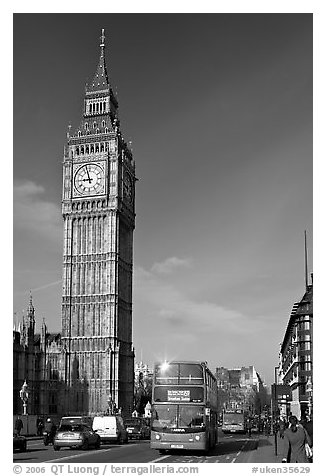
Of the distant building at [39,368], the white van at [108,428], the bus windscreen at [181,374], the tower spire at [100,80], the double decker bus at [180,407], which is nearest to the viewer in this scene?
the double decker bus at [180,407]

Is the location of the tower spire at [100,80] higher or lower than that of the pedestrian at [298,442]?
higher

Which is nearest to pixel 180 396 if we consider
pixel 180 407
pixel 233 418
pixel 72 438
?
pixel 180 407

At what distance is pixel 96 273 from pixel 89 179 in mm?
13049

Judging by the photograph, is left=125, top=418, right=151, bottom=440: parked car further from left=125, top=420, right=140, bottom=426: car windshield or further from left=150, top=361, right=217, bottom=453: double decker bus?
left=150, top=361, right=217, bottom=453: double decker bus

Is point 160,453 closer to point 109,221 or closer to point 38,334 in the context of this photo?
point 109,221

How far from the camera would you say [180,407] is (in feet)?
A: 97.9

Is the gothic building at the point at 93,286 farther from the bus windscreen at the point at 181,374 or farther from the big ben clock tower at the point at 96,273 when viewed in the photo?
the bus windscreen at the point at 181,374

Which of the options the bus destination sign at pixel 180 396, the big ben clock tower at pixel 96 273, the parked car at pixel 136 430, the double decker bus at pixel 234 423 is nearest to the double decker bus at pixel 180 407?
the bus destination sign at pixel 180 396

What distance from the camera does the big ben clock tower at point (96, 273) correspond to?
98938 millimetres

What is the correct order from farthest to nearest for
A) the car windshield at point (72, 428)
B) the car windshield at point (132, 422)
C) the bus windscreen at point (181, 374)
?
the car windshield at point (132, 422)
the car windshield at point (72, 428)
the bus windscreen at point (181, 374)

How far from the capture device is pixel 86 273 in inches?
4060

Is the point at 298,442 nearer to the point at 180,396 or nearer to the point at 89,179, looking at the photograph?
the point at 180,396
